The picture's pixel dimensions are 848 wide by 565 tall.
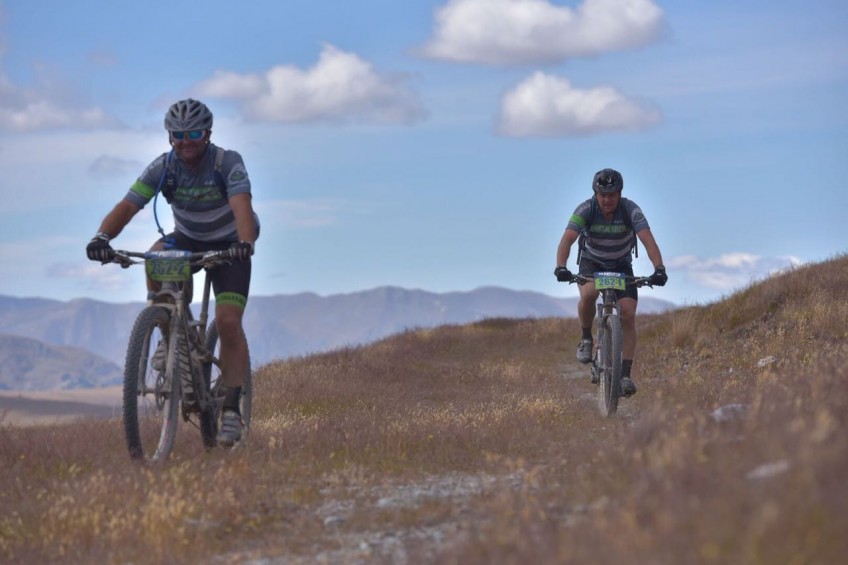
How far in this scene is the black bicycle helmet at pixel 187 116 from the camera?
7605 mm

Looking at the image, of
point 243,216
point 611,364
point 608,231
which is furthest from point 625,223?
point 243,216

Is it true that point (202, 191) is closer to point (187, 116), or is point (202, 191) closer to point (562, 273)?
point (187, 116)

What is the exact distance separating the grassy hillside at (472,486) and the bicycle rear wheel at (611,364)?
273 millimetres

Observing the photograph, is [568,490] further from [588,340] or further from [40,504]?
[588,340]

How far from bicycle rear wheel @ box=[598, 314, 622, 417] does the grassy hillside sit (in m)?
0.27

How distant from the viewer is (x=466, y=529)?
4855 millimetres

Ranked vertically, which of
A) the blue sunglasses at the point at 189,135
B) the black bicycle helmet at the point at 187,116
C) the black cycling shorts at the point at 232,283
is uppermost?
the black bicycle helmet at the point at 187,116

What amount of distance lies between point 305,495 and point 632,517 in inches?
116

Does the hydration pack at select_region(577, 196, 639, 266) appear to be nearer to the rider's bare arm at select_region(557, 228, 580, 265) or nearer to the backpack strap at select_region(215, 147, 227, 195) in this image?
the rider's bare arm at select_region(557, 228, 580, 265)

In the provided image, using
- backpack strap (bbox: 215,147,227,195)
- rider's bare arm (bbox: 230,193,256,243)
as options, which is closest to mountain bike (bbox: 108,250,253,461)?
rider's bare arm (bbox: 230,193,256,243)

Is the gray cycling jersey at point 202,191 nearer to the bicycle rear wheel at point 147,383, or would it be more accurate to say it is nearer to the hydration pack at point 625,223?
the bicycle rear wheel at point 147,383

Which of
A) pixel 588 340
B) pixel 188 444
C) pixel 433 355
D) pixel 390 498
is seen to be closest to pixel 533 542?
pixel 390 498

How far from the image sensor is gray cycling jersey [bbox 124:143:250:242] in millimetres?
7734

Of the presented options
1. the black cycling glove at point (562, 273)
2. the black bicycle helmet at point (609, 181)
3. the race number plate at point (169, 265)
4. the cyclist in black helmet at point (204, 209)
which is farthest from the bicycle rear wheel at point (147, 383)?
the black bicycle helmet at point (609, 181)
